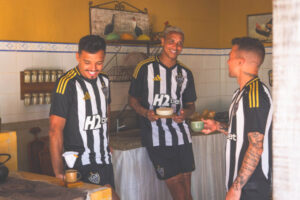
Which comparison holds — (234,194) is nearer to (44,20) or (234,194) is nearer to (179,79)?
(179,79)

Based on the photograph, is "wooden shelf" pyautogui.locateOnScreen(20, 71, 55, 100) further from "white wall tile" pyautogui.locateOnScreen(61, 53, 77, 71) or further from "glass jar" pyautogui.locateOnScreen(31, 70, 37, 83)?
"white wall tile" pyautogui.locateOnScreen(61, 53, 77, 71)

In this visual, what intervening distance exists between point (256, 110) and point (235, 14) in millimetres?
4255

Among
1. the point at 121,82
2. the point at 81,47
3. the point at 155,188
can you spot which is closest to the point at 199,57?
the point at 121,82

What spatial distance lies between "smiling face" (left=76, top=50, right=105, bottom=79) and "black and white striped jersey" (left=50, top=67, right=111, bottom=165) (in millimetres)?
48

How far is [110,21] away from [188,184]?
2071 mm

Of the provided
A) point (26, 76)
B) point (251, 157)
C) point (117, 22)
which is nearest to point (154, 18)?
point (117, 22)

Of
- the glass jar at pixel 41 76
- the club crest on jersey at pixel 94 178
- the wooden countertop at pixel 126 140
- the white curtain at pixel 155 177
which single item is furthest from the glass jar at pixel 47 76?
the club crest on jersey at pixel 94 178

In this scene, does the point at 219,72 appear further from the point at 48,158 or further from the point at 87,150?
the point at 87,150

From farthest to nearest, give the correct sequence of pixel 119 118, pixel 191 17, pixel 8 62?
pixel 191 17
pixel 119 118
pixel 8 62

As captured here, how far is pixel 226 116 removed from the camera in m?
5.86

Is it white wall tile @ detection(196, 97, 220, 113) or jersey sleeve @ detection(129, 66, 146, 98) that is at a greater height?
jersey sleeve @ detection(129, 66, 146, 98)

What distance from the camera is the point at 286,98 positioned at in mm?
1287

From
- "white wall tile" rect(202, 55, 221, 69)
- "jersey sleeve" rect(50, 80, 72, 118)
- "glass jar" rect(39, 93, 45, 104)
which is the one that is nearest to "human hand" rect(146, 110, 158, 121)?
"jersey sleeve" rect(50, 80, 72, 118)

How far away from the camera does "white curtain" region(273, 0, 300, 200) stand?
1255 millimetres
